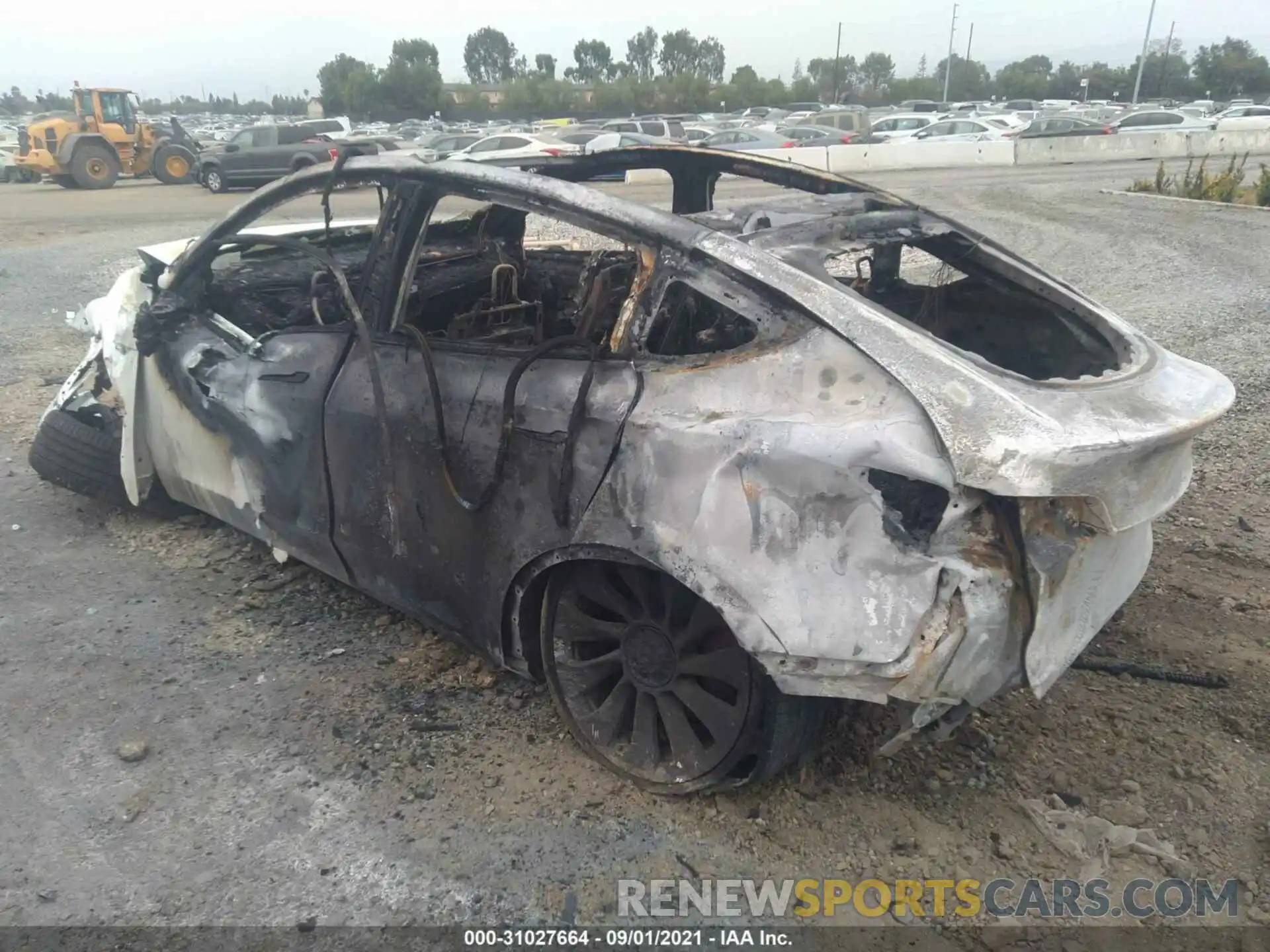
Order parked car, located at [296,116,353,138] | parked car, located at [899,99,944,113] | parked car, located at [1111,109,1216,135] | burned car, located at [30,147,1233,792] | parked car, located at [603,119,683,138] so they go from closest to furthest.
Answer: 1. burned car, located at [30,147,1233,792]
2. parked car, located at [296,116,353,138]
3. parked car, located at [1111,109,1216,135]
4. parked car, located at [603,119,683,138]
5. parked car, located at [899,99,944,113]

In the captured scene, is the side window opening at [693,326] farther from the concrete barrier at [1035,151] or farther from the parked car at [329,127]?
the parked car at [329,127]

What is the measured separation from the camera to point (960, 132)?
83.8ft

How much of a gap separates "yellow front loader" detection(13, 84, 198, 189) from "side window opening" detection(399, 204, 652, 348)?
64.9 feet

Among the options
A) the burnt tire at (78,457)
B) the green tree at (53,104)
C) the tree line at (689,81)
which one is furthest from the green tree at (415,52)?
the burnt tire at (78,457)

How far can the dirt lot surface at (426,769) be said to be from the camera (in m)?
2.39

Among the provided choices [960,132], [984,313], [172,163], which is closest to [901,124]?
[960,132]

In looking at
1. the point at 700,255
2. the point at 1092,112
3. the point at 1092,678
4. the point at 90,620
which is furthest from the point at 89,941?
the point at 1092,112

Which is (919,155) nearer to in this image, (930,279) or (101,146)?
(101,146)

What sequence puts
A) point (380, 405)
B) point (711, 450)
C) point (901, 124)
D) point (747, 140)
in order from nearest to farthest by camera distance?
1. point (711, 450)
2. point (380, 405)
3. point (747, 140)
4. point (901, 124)

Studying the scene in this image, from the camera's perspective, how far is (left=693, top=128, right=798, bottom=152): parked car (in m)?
21.9

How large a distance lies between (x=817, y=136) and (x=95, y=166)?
1701cm

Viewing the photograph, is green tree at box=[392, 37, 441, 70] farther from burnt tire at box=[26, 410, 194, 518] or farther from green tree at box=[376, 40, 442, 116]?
burnt tire at box=[26, 410, 194, 518]

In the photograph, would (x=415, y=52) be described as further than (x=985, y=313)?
Yes

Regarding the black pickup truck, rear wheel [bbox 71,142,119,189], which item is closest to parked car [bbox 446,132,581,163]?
the black pickup truck
